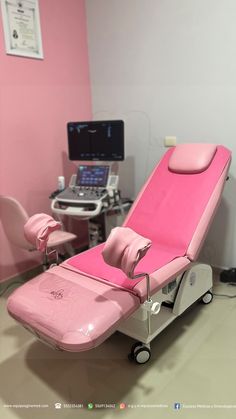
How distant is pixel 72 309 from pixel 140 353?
515mm

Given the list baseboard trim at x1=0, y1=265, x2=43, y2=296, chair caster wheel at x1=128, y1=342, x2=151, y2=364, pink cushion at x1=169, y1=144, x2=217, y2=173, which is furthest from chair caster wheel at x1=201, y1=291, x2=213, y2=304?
baseboard trim at x1=0, y1=265, x2=43, y2=296

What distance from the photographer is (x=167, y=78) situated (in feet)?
8.58

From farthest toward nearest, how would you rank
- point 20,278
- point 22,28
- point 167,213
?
point 20,278
point 22,28
point 167,213

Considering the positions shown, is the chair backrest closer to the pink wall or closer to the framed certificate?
the pink wall

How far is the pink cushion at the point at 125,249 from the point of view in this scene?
145 cm

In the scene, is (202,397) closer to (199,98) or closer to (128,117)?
(199,98)

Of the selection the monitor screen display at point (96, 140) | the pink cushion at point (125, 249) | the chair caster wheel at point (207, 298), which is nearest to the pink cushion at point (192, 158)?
the monitor screen display at point (96, 140)

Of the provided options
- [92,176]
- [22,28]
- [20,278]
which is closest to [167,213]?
[92,176]

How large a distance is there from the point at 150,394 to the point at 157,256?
0.70 metres

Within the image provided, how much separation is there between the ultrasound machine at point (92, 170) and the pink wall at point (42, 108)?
0.24 m

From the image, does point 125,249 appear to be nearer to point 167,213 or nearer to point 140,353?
point 140,353

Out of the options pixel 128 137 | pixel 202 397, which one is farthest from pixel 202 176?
pixel 202 397

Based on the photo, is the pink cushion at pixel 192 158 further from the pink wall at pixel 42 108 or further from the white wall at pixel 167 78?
the pink wall at pixel 42 108

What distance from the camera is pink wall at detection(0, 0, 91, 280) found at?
257 centimetres
